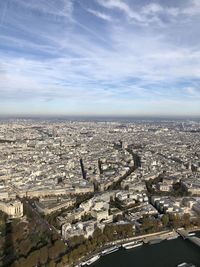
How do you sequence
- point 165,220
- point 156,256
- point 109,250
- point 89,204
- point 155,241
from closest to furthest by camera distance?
1. point 156,256
2. point 109,250
3. point 155,241
4. point 165,220
5. point 89,204

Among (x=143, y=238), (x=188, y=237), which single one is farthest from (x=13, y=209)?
(x=188, y=237)

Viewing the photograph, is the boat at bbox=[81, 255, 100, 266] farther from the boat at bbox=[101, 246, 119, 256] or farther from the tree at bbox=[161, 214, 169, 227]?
the tree at bbox=[161, 214, 169, 227]

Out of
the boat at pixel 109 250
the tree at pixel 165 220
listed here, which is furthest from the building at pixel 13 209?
the tree at pixel 165 220

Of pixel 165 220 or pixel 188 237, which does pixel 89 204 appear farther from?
pixel 188 237

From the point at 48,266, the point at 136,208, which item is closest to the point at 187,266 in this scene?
the point at 48,266

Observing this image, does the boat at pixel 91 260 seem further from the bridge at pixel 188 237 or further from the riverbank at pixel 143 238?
the bridge at pixel 188 237

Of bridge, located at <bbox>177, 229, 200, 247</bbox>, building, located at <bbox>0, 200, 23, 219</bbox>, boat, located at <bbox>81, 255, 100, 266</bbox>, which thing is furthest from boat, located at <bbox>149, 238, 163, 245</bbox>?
building, located at <bbox>0, 200, 23, 219</bbox>
